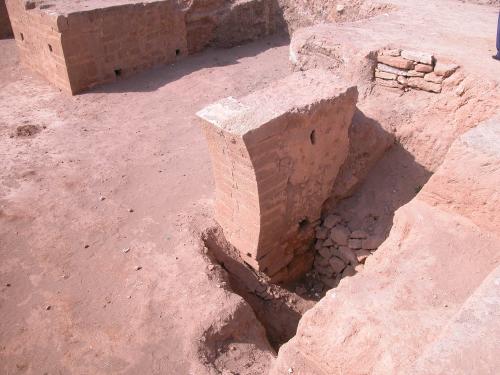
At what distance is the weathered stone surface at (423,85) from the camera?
16.4 ft

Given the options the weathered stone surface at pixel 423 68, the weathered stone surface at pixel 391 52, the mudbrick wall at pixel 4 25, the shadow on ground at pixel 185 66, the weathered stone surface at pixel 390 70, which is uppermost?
the weathered stone surface at pixel 391 52

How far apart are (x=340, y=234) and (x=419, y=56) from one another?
2.13m

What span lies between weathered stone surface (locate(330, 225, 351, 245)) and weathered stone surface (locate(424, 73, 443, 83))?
6.21 ft

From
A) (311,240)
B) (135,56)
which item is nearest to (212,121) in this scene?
(311,240)

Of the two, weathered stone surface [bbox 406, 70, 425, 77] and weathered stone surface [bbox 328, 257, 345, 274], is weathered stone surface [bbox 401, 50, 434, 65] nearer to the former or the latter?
weathered stone surface [bbox 406, 70, 425, 77]

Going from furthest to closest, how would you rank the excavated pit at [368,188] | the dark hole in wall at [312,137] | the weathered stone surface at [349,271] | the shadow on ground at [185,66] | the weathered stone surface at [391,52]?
the shadow on ground at [185,66], the weathered stone surface at [391,52], the weathered stone surface at [349,271], the excavated pit at [368,188], the dark hole in wall at [312,137]

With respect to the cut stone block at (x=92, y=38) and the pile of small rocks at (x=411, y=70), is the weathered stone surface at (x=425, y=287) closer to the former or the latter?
the pile of small rocks at (x=411, y=70)

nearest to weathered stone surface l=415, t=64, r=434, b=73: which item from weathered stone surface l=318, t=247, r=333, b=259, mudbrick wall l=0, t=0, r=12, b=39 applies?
weathered stone surface l=318, t=247, r=333, b=259

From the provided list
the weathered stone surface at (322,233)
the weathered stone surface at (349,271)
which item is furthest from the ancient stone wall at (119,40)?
the weathered stone surface at (349,271)

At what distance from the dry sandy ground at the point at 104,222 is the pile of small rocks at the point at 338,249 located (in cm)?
144

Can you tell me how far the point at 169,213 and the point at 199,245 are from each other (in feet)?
2.36

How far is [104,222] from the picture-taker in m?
4.91

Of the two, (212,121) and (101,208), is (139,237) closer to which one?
(101,208)

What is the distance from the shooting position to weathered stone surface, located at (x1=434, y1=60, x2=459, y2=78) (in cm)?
488
